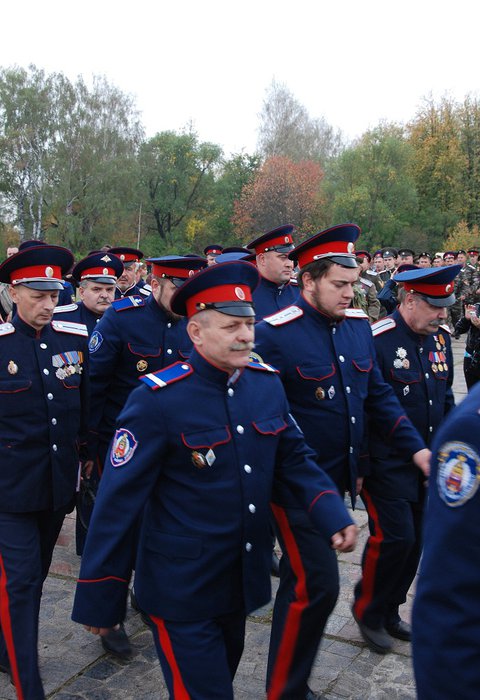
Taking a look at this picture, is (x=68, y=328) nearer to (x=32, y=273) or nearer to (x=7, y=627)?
(x=32, y=273)

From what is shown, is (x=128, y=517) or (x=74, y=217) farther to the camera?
(x=74, y=217)

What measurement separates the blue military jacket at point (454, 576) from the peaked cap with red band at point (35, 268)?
294 cm

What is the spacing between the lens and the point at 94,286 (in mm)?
6469

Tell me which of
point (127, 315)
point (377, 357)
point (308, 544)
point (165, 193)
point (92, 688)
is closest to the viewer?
point (308, 544)

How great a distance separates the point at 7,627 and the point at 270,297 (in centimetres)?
396

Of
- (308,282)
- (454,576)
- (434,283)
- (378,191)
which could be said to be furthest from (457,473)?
(378,191)

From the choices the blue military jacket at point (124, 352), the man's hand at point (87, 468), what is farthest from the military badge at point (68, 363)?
the man's hand at point (87, 468)

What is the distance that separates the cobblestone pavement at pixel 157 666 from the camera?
3871mm

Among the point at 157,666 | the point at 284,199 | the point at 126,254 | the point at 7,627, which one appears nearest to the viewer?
the point at 7,627

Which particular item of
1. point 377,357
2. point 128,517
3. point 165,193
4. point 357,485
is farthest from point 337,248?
point 165,193

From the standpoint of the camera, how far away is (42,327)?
4289mm

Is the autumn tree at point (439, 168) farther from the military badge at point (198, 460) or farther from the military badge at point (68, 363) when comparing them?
the military badge at point (198, 460)

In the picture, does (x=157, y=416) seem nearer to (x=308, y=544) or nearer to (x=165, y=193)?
(x=308, y=544)

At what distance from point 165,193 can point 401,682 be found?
2157 inches
